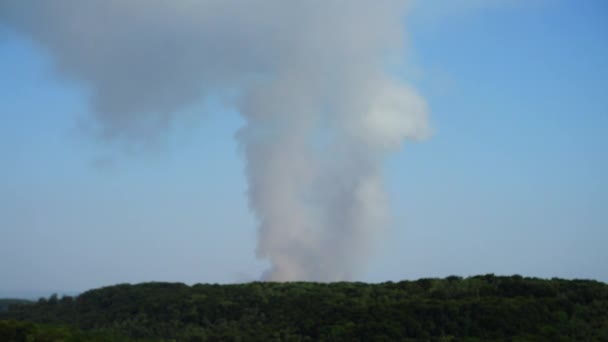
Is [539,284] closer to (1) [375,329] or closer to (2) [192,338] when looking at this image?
(1) [375,329]

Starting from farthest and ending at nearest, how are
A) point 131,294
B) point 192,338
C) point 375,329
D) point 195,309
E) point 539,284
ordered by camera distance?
point 131,294, point 195,309, point 539,284, point 192,338, point 375,329

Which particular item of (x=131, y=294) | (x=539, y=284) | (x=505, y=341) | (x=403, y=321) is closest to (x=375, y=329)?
(x=403, y=321)

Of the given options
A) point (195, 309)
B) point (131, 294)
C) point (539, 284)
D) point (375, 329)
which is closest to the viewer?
point (375, 329)

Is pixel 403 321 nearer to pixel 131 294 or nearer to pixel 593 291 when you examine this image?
pixel 593 291

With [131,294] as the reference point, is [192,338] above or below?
below

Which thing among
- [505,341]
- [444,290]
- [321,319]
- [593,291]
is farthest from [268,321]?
[593,291]

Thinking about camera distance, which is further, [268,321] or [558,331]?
[268,321]
